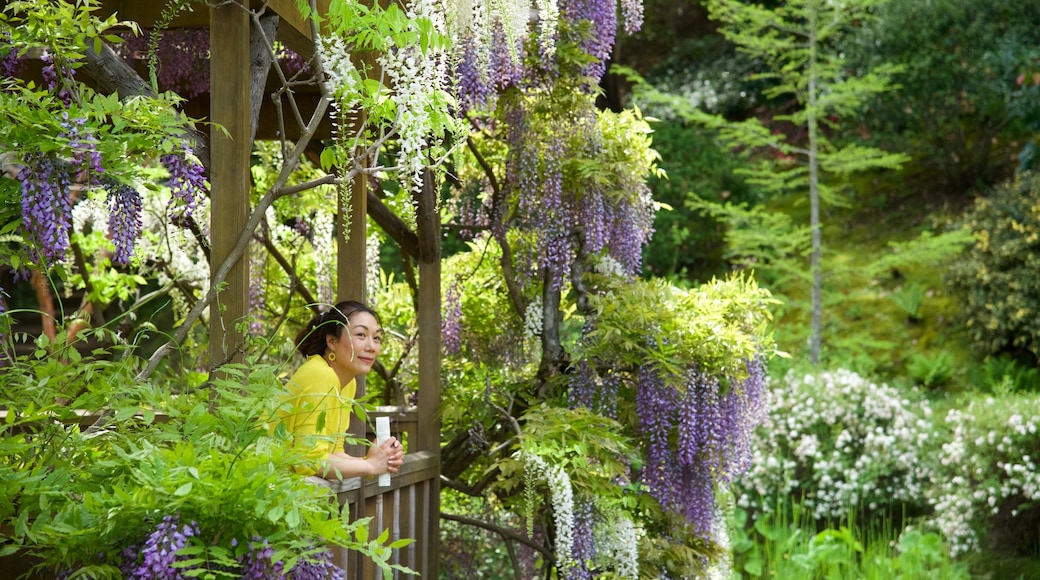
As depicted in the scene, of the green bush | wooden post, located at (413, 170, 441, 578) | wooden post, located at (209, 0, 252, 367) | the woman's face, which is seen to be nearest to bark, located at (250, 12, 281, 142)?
wooden post, located at (209, 0, 252, 367)

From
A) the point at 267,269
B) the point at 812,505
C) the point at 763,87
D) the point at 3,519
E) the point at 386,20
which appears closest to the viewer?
the point at 3,519

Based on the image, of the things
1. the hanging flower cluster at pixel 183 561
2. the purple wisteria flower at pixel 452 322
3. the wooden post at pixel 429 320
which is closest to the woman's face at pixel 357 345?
the wooden post at pixel 429 320

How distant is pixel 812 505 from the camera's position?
23.6 ft

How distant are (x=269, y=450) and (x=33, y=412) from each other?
0.51 m

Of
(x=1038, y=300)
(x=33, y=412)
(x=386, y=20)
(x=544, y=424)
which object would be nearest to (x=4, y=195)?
(x=33, y=412)

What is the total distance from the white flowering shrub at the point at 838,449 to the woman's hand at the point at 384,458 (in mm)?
4549

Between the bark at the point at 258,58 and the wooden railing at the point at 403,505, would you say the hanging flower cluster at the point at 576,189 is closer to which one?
the wooden railing at the point at 403,505

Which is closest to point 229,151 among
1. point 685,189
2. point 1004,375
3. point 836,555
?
point 836,555

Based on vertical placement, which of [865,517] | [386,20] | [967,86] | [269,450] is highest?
[967,86]

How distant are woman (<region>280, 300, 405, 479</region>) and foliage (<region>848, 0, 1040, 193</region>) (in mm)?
7545

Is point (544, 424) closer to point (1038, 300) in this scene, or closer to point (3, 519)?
point (3, 519)

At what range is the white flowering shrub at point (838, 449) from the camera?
7215mm

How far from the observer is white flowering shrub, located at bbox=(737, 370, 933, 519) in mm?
7215

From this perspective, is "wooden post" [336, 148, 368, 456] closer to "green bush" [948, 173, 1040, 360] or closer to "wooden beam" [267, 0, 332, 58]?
"wooden beam" [267, 0, 332, 58]
